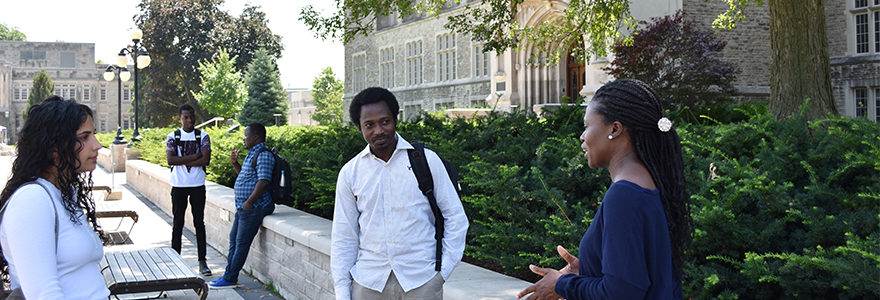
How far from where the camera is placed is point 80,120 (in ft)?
8.27

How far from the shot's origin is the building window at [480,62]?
31.3 metres

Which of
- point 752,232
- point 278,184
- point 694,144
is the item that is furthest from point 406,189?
point 278,184

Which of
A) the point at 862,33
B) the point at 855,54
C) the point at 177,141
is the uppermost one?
the point at 862,33

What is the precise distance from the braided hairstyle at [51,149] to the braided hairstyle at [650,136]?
74.4 inches

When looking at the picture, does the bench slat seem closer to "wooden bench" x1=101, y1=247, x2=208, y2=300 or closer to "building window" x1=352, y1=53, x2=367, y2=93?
"wooden bench" x1=101, y1=247, x2=208, y2=300

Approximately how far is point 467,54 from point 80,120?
30.5 m

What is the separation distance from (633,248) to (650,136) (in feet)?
1.15

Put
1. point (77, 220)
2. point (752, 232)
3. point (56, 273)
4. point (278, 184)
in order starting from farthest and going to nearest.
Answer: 1. point (278, 184)
2. point (752, 232)
3. point (77, 220)
4. point (56, 273)

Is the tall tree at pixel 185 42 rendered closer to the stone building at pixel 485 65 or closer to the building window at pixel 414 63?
the stone building at pixel 485 65

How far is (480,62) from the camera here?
104 ft

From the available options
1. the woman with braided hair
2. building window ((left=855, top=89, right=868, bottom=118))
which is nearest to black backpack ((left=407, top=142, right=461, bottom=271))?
the woman with braided hair

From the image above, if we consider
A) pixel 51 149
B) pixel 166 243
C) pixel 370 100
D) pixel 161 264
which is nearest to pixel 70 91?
pixel 166 243

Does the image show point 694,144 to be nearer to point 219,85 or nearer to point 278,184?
point 278,184

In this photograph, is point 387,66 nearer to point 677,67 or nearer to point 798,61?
point 677,67
